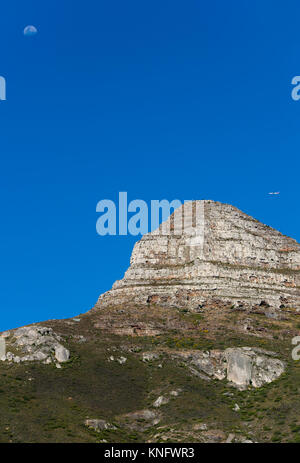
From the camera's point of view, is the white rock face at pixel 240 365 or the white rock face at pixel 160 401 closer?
the white rock face at pixel 160 401

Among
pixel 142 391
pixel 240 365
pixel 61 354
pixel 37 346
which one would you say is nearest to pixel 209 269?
pixel 240 365

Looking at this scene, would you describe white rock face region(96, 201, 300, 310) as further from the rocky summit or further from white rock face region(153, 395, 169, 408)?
white rock face region(153, 395, 169, 408)

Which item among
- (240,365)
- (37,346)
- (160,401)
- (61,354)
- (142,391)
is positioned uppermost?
(37,346)

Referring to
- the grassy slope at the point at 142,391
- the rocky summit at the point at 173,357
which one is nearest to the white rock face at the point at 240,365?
the rocky summit at the point at 173,357

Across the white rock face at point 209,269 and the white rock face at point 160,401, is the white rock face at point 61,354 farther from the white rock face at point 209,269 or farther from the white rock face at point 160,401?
the white rock face at point 209,269

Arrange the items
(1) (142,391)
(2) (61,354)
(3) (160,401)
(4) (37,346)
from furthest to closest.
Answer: (4) (37,346) < (2) (61,354) < (1) (142,391) < (3) (160,401)

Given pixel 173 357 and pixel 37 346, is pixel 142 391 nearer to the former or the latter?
pixel 173 357
